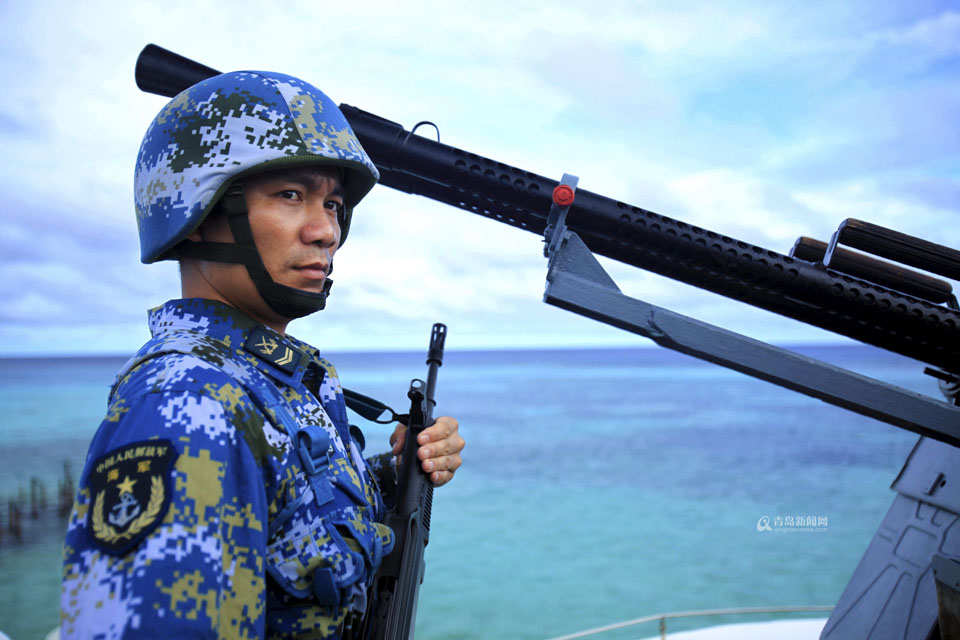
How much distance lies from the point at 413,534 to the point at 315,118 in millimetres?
1328

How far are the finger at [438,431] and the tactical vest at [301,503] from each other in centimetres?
72

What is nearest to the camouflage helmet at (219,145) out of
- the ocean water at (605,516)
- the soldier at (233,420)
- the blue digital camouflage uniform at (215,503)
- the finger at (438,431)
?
the soldier at (233,420)

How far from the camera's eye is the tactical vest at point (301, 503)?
4.88ft

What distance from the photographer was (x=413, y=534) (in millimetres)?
2268

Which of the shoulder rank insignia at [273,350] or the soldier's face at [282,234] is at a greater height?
the soldier's face at [282,234]

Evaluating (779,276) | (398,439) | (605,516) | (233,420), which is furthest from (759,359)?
(605,516)

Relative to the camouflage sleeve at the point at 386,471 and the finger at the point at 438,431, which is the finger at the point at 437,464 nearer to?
the finger at the point at 438,431

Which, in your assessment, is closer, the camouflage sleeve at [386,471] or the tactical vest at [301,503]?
the tactical vest at [301,503]

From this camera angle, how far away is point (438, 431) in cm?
248

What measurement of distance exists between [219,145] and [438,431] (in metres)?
1.25

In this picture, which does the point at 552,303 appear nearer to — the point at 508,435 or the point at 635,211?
the point at 635,211

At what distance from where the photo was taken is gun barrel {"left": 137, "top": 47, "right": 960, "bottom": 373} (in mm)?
2994

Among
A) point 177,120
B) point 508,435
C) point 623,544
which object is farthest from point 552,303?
point 508,435

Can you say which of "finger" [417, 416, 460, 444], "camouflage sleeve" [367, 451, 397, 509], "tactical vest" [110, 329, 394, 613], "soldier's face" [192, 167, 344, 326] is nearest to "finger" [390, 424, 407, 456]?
"camouflage sleeve" [367, 451, 397, 509]
